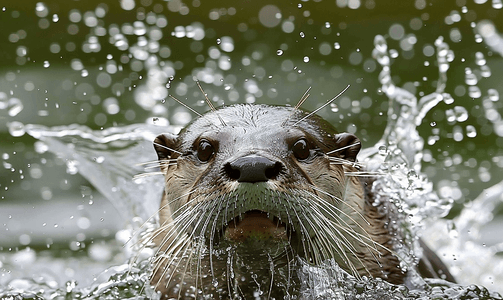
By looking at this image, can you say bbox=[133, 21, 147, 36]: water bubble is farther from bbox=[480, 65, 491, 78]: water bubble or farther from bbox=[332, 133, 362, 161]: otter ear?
bbox=[332, 133, 362, 161]: otter ear

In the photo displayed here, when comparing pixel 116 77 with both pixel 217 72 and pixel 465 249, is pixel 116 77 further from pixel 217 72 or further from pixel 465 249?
pixel 465 249

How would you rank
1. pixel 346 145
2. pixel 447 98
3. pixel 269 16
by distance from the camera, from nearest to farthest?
pixel 346 145 → pixel 447 98 → pixel 269 16

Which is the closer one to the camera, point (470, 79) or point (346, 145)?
point (346, 145)

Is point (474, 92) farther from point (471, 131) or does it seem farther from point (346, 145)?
point (346, 145)

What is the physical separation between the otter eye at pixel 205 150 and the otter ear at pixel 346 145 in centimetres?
48

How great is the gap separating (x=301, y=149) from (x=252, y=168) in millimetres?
416

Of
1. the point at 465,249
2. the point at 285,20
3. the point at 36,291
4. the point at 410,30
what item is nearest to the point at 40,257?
the point at 36,291

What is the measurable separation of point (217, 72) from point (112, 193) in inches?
82.3

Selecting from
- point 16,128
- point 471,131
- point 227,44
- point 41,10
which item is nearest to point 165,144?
point 16,128

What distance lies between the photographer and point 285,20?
6.63 meters

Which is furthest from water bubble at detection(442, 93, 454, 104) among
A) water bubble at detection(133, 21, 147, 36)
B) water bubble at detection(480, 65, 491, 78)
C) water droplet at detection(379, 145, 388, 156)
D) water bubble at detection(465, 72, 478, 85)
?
water bubble at detection(133, 21, 147, 36)

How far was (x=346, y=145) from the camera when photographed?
3.02 m

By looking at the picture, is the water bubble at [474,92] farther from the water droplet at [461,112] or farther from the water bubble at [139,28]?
the water bubble at [139,28]

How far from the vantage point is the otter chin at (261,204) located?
8.05ft
